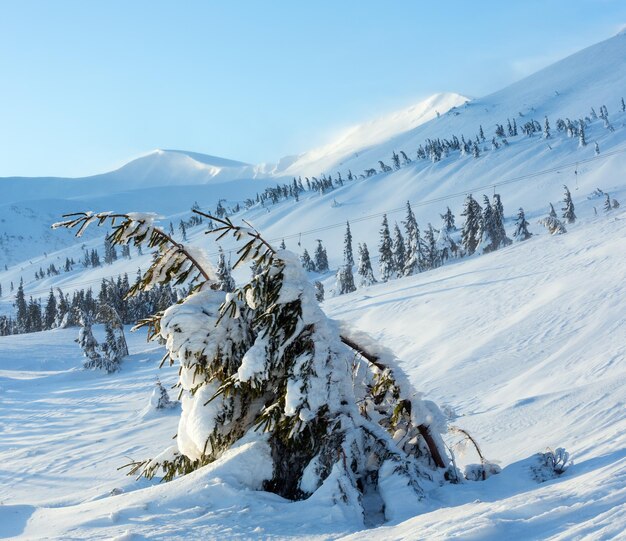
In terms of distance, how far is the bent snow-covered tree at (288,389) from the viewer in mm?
5656

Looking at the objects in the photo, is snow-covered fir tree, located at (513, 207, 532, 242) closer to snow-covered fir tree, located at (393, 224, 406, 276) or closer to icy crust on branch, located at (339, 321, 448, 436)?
snow-covered fir tree, located at (393, 224, 406, 276)

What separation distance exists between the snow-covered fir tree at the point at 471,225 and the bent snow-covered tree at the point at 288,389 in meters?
70.8

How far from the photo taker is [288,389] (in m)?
5.75

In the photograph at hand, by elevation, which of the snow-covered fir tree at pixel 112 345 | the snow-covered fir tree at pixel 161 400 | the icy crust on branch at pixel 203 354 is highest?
the icy crust on branch at pixel 203 354

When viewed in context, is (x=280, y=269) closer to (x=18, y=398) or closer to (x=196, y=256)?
(x=196, y=256)

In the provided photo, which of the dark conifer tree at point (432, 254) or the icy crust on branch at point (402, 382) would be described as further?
the dark conifer tree at point (432, 254)

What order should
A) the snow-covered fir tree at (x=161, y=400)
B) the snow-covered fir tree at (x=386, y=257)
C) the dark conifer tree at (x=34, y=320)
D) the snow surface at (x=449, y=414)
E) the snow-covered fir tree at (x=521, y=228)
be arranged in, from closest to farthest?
the snow surface at (x=449, y=414) → the snow-covered fir tree at (x=161, y=400) → the snow-covered fir tree at (x=521, y=228) → the snow-covered fir tree at (x=386, y=257) → the dark conifer tree at (x=34, y=320)

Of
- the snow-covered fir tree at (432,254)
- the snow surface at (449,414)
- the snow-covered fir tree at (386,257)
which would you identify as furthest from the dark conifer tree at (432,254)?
the snow surface at (449,414)

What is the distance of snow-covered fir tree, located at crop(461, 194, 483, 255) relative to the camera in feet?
247

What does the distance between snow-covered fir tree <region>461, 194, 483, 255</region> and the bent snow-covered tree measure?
70.8m

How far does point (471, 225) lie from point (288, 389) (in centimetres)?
7525

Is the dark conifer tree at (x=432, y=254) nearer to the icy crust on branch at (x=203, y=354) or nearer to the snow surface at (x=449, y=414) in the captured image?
the snow surface at (x=449, y=414)

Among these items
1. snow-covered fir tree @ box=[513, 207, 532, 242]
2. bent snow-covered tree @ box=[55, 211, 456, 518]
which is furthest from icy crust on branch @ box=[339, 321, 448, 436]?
snow-covered fir tree @ box=[513, 207, 532, 242]

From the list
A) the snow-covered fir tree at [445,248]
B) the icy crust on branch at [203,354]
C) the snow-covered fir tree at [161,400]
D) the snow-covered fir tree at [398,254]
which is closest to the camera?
the icy crust on branch at [203,354]
